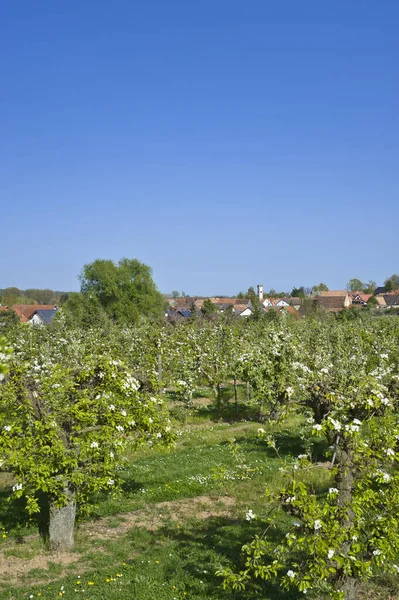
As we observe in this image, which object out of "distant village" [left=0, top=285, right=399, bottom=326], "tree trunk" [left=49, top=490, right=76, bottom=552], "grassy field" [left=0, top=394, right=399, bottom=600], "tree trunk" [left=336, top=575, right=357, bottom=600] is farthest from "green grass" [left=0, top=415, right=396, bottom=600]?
"distant village" [left=0, top=285, right=399, bottom=326]

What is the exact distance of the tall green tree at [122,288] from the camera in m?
69.3

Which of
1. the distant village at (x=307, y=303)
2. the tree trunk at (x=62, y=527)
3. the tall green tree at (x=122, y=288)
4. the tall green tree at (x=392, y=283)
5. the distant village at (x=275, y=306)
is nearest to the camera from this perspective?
the tree trunk at (x=62, y=527)

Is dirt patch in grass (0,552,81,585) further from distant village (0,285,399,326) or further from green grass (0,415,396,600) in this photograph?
distant village (0,285,399,326)

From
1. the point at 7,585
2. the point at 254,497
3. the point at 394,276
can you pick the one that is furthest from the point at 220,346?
the point at 394,276

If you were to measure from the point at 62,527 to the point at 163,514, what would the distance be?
2.94 meters

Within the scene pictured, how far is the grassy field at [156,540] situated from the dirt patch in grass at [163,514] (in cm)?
2

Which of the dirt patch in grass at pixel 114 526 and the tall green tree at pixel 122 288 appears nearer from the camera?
the dirt patch in grass at pixel 114 526

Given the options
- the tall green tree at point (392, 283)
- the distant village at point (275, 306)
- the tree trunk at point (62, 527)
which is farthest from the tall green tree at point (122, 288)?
the tall green tree at point (392, 283)

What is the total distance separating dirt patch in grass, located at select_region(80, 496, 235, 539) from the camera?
1177cm

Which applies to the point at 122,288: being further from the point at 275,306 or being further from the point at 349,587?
the point at 275,306

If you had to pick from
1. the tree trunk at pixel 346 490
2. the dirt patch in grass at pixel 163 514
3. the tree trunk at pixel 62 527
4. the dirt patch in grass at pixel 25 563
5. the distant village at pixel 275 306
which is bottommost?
the dirt patch in grass at pixel 163 514

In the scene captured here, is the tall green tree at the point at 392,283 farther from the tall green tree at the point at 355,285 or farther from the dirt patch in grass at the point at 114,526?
the dirt patch in grass at the point at 114,526

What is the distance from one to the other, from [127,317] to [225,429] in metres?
46.0

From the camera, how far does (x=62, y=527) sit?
1071 centimetres
